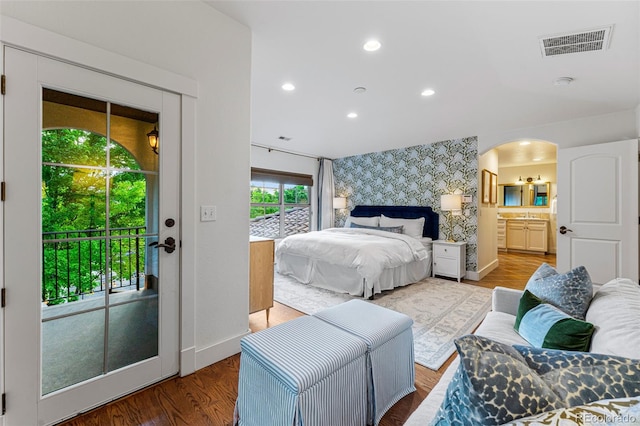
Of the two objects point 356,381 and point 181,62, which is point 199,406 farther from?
point 181,62

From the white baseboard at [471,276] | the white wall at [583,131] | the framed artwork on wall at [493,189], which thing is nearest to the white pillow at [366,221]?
the white baseboard at [471,276]

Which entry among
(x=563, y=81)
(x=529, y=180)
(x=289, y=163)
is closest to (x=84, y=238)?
(x=563, y=81)

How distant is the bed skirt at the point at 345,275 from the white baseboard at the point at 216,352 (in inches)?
69.4

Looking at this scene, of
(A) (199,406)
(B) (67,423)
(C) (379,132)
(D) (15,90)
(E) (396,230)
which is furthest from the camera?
(E) (396,230)

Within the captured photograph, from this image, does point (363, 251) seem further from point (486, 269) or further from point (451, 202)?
point (486, 269)

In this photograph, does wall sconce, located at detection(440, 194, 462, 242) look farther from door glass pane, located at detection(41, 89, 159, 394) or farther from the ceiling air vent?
door glass pane, located at detection(41, 89, 159, 394)

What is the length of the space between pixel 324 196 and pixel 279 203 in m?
1.13

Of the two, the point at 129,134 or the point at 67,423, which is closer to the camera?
the point at 67,423

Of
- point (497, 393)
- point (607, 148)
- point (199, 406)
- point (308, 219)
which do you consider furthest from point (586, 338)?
point (308, 219)

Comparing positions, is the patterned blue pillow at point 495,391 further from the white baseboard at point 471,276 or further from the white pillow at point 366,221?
the white pillow at point 366,221

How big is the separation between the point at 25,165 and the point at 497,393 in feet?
6.58

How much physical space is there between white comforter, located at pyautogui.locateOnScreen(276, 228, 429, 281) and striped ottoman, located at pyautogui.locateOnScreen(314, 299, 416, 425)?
1.62m

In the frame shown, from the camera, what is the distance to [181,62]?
6.01 ft

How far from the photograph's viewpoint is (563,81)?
2666 mm
